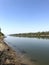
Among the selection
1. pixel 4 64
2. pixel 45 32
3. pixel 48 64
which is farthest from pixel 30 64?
pixel 45 32

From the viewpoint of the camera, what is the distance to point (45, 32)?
19988 centimetres

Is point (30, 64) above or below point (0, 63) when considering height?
below

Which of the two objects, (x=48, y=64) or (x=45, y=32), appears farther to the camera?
(x=45, y=32)

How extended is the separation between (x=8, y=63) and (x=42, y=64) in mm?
5278

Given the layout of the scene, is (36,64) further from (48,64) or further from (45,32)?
(45,32)

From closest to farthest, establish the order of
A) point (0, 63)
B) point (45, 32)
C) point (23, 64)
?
point (0, 63), point (23, 64), point (45, 32)

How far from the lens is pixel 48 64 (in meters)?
16.4

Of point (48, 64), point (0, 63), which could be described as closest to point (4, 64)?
point (0, 63)

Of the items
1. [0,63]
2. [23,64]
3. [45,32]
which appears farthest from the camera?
[45,32]

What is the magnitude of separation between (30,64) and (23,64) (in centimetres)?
107

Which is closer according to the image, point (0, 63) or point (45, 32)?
point (0, 63)

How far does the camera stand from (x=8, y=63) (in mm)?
14492

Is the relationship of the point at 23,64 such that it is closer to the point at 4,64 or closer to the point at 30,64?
the point at 30,64

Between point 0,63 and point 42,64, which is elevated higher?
point 0,63
